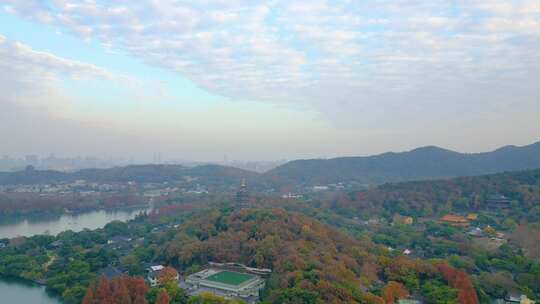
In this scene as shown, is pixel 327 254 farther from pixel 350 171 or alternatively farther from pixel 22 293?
pixel 350 171

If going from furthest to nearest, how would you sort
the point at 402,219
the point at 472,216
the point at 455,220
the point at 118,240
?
the point at 402,219 → the point at 472,216 → the point at 455,220 → the point at 118,240

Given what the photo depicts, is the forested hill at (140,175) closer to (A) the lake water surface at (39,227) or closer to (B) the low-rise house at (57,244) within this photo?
(A) the lake water surface at (39,227)

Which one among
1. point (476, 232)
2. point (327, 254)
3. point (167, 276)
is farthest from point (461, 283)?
point (476, 232)

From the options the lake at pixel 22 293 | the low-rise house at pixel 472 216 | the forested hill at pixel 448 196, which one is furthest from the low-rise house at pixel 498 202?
the lake at pixel 22 293

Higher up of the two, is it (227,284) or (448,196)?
(448,196)

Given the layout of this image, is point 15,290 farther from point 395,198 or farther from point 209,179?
point 209,179

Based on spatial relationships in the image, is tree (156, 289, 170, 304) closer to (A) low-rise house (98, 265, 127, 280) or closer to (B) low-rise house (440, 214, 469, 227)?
(A) low-rise house (98, 265, 127, 280)

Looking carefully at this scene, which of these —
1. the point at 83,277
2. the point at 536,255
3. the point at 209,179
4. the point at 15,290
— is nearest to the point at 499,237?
the point at 536,255

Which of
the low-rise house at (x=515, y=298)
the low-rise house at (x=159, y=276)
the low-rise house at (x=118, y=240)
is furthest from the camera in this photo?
the low-rise house at (x=118, y=240)

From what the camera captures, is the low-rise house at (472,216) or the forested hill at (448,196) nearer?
the low-rise house at (472,216)
